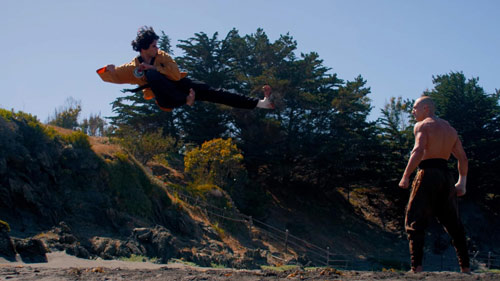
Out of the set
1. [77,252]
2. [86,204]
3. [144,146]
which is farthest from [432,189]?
[144,146]

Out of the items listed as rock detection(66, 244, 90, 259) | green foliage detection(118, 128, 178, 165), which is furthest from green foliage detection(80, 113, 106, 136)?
rock detection(66, 244, 90, 259)

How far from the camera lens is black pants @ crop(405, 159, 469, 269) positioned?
5.62 metres

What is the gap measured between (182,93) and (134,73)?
1.96ft

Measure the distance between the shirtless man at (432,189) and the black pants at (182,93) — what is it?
6.87ft

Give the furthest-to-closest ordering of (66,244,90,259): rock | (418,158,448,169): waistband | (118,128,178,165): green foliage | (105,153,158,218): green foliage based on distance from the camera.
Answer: (118,128,178,165): green foliage < (105,153,158,218): green foliage < (66,244,90,259): rock < (418,158,448,169): waistband

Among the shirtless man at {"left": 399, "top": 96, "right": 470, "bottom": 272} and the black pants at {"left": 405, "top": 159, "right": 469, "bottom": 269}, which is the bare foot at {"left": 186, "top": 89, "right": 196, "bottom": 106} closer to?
the shirtless man at {"left": 399, "top": 96, "right": 470, "bottom": 272}

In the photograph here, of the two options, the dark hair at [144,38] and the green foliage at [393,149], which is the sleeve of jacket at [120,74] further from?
the green foliage at [393,149]

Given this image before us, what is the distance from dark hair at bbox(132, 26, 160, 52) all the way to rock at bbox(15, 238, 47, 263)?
4.52 meters

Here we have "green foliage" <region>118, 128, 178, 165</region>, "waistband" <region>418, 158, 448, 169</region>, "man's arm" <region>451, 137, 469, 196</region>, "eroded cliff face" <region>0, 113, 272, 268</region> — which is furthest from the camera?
"green foliage" <region>118, 128, 178, 165</region>

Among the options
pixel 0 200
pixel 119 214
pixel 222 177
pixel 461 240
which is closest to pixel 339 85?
pixel 222 177

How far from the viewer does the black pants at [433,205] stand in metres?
5.62

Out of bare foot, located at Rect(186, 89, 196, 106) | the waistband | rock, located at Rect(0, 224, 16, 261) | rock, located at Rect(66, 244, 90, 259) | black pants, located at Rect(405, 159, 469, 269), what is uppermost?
bare foot, located at Rect(186, 89, 196, 106)

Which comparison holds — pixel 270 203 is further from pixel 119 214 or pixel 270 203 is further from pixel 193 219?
pixel 119 214

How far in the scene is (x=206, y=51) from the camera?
3534cm
